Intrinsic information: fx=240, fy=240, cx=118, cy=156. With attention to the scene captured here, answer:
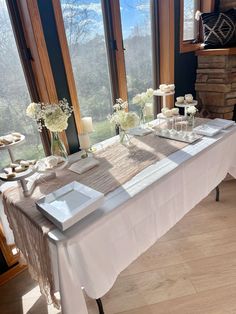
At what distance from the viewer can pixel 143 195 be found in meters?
1.10

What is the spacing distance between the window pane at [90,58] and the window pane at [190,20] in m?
0.99

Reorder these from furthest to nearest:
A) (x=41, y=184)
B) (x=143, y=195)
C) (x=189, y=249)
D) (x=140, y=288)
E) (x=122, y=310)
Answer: (x=189, y=249), (x=140, y=288), (x=122, y=310), (x=41, y=184), (x=143, y=195)

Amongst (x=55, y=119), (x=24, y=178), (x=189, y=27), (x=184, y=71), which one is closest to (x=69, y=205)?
(x=24, y=178)

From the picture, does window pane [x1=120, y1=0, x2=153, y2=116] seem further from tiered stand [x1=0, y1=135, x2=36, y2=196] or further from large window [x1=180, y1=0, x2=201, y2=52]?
tiered stand [x1=0, y1=135, x2=36, y2=196]

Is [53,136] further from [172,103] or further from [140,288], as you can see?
[172,103]

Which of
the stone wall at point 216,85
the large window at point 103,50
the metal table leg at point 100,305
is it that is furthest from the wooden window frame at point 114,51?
the metal table leg at point 100,305

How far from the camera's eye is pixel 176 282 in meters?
1.46

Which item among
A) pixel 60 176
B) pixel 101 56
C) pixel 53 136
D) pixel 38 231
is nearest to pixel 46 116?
pixel 53 136

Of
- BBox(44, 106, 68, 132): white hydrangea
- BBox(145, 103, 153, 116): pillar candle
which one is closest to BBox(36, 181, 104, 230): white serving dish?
BBox(44, 106, 68, 132): white hydrangea

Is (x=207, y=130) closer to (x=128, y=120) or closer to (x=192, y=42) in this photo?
(x=128, y=120)

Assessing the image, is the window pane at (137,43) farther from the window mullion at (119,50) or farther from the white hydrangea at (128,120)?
the white hydrangea at (128,120)

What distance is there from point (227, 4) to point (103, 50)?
1.39 meters

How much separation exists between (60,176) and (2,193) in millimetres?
293

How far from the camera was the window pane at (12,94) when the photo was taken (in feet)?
4.42
